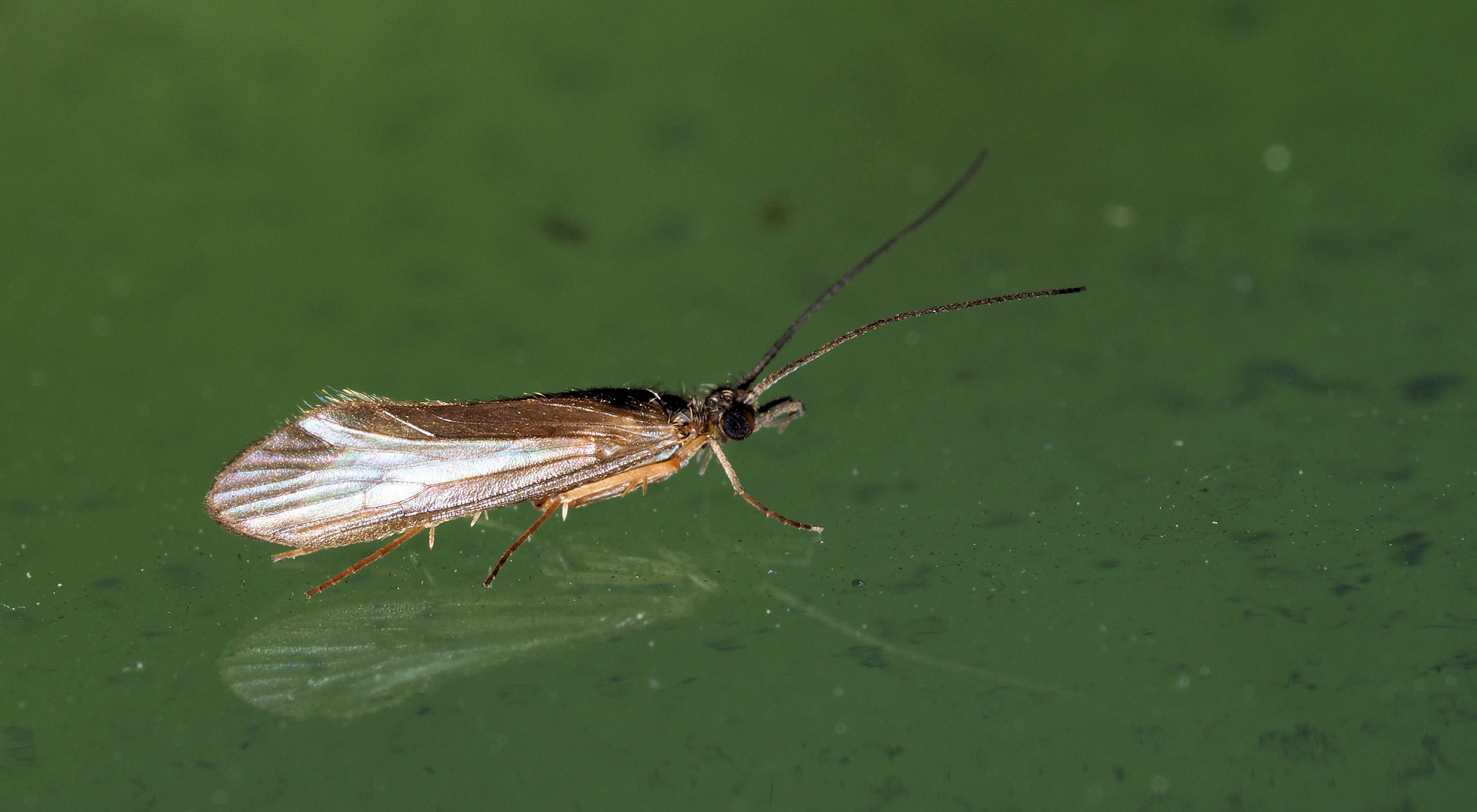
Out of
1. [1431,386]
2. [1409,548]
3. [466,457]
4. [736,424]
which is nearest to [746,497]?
[736,424]

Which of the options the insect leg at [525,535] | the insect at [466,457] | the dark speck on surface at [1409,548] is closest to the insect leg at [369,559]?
the insect at [466,457]

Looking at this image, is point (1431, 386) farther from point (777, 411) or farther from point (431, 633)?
point (431, 633)

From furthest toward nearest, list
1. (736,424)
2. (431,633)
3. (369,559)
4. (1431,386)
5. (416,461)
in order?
(736,424) < (1431,386) < (416,461) < (369,559) < (431,633)

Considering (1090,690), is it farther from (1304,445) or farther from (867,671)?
(1304,445)

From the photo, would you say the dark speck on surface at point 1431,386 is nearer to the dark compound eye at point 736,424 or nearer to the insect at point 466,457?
the insect at point 466,457

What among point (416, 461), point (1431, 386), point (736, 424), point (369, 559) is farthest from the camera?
point (736, 424)

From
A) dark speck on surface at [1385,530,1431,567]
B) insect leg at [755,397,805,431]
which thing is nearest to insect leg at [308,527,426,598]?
insect leg at [755,397,805,431]

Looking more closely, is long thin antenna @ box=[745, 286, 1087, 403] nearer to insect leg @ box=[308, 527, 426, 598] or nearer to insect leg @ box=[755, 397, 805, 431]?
insect leg @ box=[755, 397, 805, 431]
